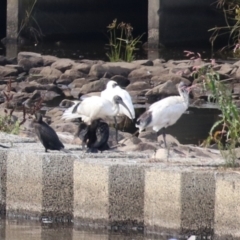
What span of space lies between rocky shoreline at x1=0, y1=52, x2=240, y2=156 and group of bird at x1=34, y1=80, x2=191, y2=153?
4.01 m

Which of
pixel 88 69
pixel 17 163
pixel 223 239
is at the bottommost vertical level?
pixel 223 239

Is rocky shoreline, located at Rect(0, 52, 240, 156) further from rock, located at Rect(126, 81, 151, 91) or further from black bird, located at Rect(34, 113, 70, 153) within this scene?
black bird, located at Rect(34, 113, 70, 153)

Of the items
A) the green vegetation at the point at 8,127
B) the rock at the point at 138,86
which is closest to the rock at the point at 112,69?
the rock at the point at 138,86

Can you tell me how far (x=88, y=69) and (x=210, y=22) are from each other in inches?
339

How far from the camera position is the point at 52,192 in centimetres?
742

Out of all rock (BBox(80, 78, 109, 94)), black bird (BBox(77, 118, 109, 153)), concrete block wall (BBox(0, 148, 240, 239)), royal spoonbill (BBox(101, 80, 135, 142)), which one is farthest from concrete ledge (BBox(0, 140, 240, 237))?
rock (BBox(80, 78, 109, 94))

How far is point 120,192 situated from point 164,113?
2.79 meters

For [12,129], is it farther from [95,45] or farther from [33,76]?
[95,45]

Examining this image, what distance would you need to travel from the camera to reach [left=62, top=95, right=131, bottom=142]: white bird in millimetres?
9117

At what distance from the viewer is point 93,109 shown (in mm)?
9266

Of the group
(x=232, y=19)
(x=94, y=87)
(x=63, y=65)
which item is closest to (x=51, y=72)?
(x=63, y=65)

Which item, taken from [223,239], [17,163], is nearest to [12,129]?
[17,163]

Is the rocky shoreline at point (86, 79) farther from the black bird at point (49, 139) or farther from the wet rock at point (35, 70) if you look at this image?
the black bird at point (49, 139)

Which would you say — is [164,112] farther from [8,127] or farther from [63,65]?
[63,65]
